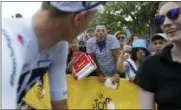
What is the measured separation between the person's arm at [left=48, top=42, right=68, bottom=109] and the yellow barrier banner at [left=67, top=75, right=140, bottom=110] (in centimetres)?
290

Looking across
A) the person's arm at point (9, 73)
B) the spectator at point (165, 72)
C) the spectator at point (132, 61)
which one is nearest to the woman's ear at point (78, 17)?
the person's arm at point (9, 73)

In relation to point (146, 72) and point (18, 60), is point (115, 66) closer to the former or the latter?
point (146, 72)

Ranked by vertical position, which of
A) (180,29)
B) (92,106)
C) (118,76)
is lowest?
(92,106)

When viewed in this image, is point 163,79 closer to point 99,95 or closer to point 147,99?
point 147,99

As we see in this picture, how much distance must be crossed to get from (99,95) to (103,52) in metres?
0.58

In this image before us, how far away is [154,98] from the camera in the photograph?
2.07 m

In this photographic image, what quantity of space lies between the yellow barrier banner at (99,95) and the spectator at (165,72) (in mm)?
2950

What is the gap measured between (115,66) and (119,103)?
505 mm

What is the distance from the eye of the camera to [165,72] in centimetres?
200

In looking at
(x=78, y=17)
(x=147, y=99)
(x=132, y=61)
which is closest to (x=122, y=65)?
(x=132, y=61)

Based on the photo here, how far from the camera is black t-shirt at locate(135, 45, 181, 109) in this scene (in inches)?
77.4

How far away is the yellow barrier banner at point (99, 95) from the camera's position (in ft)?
16.5

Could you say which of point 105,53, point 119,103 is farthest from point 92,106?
point 105,53

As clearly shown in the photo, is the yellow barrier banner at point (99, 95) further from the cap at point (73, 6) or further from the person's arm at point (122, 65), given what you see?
the cap at point (73, 6)
